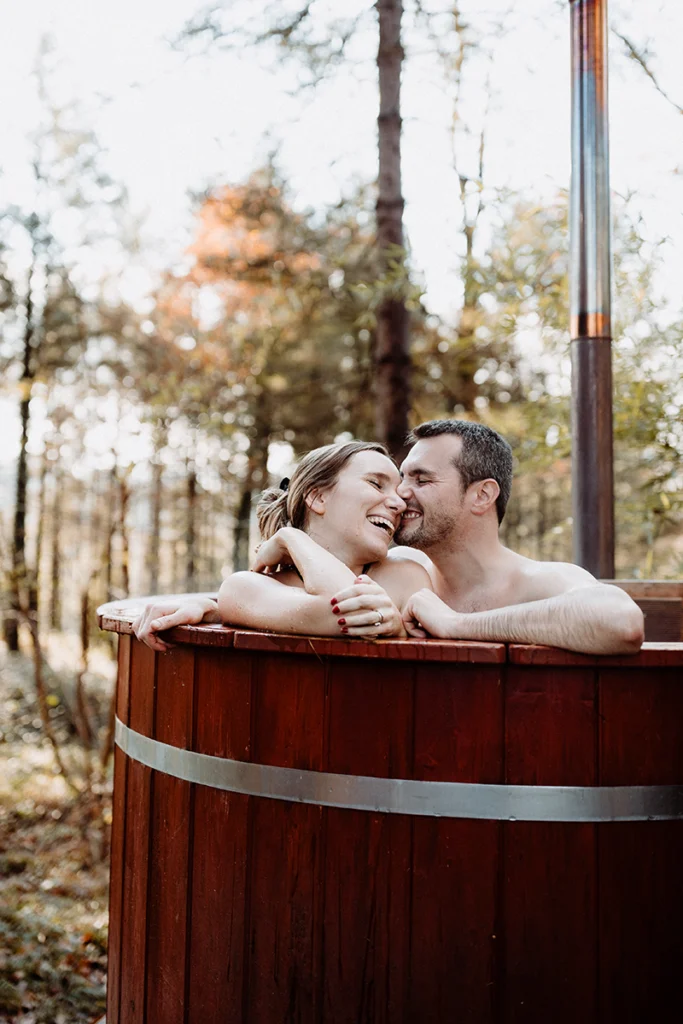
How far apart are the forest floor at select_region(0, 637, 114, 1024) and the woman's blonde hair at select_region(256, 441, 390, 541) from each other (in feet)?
7.38

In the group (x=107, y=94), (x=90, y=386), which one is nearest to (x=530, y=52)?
(x=107, y=94)

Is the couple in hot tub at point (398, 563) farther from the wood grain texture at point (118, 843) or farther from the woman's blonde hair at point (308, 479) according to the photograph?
the wood grain texture at point (118, 843)

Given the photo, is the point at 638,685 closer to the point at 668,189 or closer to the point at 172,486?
the point at 668,189

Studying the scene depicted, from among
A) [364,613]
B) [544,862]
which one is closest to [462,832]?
[544,862]

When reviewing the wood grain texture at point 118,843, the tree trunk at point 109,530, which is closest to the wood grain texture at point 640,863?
the wood grain texture at point 118,843

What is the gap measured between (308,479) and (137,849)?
1.04 m

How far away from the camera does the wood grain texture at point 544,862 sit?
171 centimetres

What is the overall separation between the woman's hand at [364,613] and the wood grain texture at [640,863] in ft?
1.44

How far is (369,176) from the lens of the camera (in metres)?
8.49

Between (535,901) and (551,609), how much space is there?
0.57 m

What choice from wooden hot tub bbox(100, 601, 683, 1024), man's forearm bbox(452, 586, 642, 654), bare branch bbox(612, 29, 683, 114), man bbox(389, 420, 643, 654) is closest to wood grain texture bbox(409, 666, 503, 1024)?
wooden hot tub bbox(100, 601, 683, 1024)

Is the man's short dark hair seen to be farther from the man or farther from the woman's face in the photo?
the woman's face

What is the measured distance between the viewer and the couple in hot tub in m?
1.81

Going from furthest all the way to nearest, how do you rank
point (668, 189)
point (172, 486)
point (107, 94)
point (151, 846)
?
point (172, 486) → point (107, 94) → point (668, 189) → point (151, 846)
